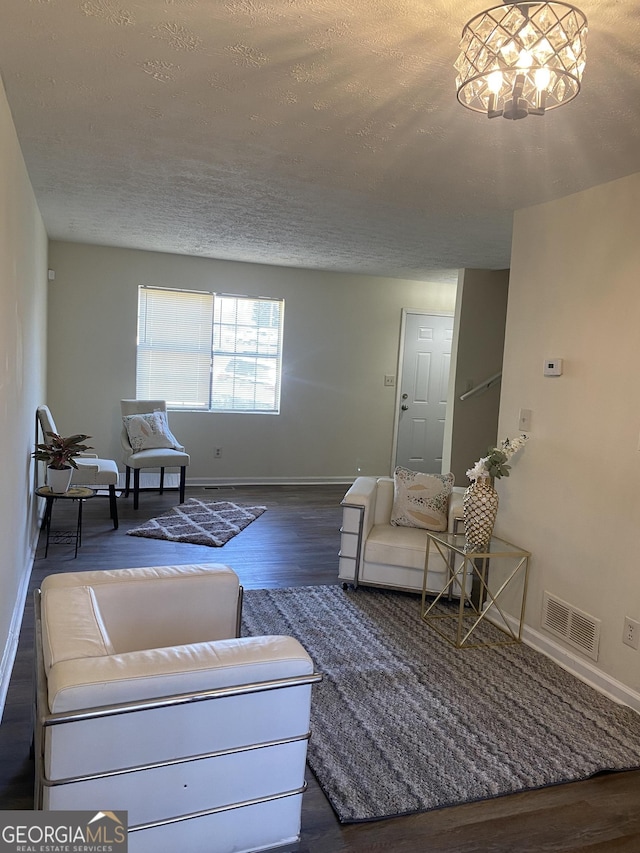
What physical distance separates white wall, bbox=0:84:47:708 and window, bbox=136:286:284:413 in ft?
7.07

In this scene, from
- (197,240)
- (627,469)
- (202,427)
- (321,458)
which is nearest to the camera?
(627,469)

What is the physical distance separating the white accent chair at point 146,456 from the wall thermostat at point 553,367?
11.6ft

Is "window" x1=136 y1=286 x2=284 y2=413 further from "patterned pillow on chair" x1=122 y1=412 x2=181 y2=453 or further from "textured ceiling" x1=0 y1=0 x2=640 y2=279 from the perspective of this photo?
"textured ceiling" x1=0 y1=0 x2=640 y2=279

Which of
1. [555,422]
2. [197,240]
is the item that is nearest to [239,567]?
[555,422]

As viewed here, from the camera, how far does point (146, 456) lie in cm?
575

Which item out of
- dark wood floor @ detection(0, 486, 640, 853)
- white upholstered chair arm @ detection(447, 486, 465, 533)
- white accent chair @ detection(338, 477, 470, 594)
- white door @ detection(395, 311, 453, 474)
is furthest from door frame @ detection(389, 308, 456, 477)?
dark wood floor @ detection(0, 486, 640, 853)

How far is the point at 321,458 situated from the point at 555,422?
14.0 feet

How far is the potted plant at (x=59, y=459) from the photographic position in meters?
4.20

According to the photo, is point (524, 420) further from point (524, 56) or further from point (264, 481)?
point (264, 481)

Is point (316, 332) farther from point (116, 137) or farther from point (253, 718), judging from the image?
point (253, 718)

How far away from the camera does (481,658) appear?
125 inches

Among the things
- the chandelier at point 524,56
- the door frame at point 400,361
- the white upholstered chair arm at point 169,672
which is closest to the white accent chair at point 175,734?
the white upholstered chair arm at point 169,672

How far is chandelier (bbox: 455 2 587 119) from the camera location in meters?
1.44

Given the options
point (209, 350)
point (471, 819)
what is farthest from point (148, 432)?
point (471, 819)
